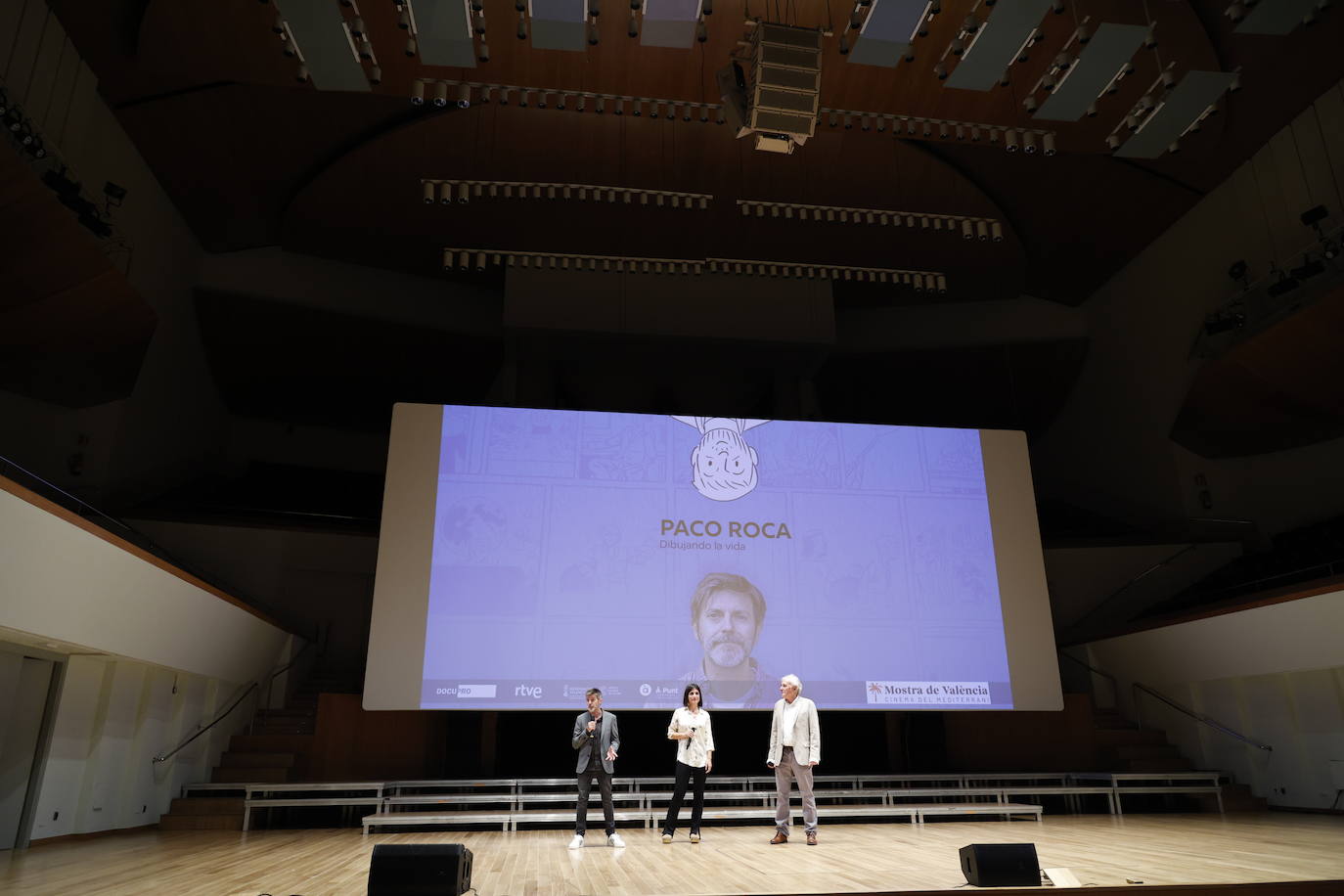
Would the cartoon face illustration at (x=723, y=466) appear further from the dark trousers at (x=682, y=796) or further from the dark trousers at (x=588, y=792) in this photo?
the dark trousers at (x=588, y=792)

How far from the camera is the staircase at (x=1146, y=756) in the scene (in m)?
10.2

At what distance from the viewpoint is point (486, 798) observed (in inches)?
345

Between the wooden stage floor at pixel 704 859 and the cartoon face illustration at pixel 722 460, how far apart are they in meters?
3.49

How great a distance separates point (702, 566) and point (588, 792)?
271 centimetres

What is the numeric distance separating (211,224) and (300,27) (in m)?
8.07

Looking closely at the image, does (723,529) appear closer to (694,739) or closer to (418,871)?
(694,739)

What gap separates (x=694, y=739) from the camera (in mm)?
7438

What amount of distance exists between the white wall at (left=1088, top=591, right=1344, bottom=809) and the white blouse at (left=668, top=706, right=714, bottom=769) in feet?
21.3

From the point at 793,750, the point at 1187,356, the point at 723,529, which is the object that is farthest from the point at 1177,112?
the point at 1187,356

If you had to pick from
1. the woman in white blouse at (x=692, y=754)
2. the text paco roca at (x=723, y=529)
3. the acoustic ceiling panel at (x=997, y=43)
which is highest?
the acoustic ceiling panel at (x=997, y=43)

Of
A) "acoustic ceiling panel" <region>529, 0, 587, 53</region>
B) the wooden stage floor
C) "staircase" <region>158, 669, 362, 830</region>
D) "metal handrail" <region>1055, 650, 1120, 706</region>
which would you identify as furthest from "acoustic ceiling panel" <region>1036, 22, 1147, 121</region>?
"staircase" <region>158, 669, 362, 830</region>

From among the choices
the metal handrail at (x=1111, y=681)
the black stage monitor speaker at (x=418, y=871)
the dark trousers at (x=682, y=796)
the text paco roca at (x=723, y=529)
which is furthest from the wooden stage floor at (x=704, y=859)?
the metal handrail at (x=1111, y=681)

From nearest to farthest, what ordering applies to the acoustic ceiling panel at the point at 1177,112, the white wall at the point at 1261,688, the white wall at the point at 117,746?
the acoustic ceiling panel at the point at 1177,112, the white wall at the point at 117,746, the white wall at the point at 1261,688

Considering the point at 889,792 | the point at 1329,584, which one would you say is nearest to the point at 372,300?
the point at 889,792
